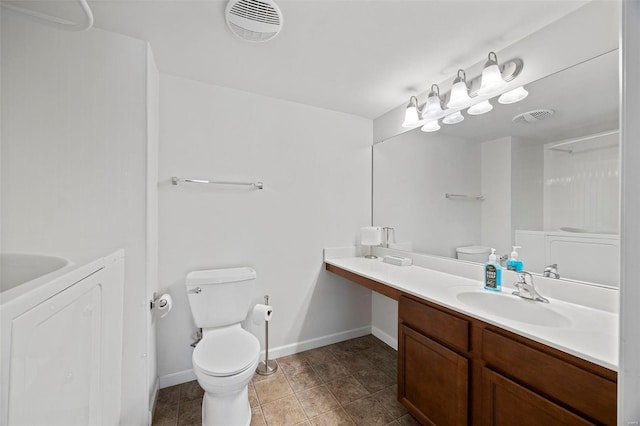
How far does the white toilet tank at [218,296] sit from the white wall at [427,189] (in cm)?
139

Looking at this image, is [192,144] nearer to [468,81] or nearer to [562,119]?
[468,81]

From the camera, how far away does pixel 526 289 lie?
4.41ft

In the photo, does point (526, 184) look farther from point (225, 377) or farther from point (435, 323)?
point (225, 377)

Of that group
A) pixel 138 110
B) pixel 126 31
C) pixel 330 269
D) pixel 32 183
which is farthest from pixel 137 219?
pixel 330 269

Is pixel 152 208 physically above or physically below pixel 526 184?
below

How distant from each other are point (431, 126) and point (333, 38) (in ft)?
3.43

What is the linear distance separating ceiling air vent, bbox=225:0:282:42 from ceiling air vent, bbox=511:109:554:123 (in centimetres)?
145

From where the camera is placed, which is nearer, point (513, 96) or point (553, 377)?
point (553, 377)

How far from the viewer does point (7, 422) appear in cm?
53

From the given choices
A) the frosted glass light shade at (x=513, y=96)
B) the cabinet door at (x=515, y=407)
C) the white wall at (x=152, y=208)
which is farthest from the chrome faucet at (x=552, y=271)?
the white wall at (x=152, y=208)

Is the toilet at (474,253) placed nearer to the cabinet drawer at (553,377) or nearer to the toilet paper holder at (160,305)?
the cabinet drawer at (553,377)

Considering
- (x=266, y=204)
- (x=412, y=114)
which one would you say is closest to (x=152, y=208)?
(x=266, y=204)

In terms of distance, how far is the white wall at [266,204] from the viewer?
1.87 metres

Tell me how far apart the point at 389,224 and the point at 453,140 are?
2.95 ft
